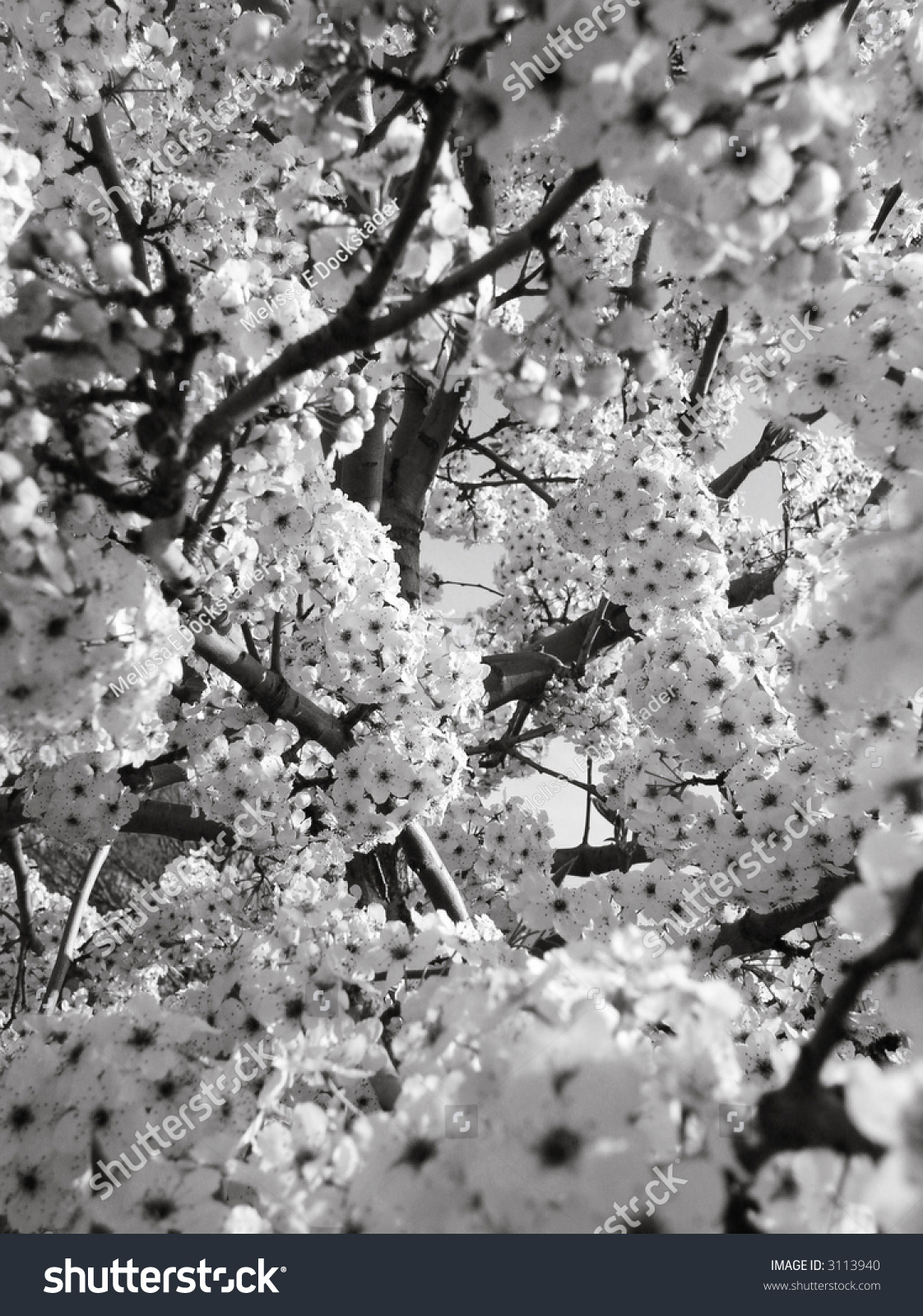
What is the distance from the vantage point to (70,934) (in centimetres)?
421

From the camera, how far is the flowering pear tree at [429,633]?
47.8 inches

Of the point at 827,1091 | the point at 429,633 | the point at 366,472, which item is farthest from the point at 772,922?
the point at 366,472

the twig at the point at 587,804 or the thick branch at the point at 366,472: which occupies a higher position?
the thick branch at the point at 366,472

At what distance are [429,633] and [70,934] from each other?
2.48m

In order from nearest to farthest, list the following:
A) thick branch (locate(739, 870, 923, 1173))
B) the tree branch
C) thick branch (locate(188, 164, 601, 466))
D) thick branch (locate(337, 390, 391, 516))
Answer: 1. thick branch (locate(739, 870, 923, 1173))
2. thick branch (locate(188, 164, 601, 466))
3. the tree branch
4. thick branch (locate(337, 390, 391, 516))

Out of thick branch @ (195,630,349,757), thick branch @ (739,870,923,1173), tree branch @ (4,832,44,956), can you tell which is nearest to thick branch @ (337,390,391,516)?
thick branch @ (195,630,349,757)

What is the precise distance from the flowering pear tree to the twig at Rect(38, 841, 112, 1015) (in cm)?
4

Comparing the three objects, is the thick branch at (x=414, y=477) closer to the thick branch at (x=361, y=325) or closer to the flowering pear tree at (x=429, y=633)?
the flowering pear tree at (x=429, y=633)

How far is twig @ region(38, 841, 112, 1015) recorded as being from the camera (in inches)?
155

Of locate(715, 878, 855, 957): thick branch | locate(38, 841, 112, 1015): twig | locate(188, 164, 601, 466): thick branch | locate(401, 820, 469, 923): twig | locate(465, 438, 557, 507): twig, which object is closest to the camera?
locate(188, 164, 601, 466): thick branch

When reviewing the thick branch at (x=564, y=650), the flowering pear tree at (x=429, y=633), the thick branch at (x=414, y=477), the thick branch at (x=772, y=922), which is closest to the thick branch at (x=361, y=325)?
the flowering pear tree at (x=429, y=633)

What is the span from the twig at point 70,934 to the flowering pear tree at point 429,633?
0.13 ft

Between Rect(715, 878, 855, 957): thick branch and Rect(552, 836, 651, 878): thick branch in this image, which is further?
Rect(552, 836, 651, 878): thick branch

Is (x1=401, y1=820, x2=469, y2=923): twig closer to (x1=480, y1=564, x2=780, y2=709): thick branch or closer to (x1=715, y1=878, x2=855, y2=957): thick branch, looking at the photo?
(x1=715, y1=878, x2=855, y2=957): thick branch
